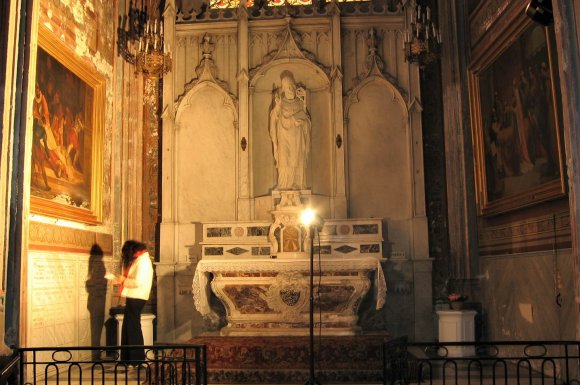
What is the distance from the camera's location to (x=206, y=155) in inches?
520

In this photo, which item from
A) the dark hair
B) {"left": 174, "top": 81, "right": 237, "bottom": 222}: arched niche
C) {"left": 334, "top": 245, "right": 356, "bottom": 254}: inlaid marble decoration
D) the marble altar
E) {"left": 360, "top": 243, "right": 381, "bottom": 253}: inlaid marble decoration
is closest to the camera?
the dark hair

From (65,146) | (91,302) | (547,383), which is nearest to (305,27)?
(65,146)

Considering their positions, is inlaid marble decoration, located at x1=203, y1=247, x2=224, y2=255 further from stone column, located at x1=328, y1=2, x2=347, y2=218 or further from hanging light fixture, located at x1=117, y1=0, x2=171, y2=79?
hanging light fixture, located at x1=117, y1=0, x2=171, y2=79

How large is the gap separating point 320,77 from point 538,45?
499 cm

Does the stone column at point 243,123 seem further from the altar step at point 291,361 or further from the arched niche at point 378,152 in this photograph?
the altar step at point 291,361

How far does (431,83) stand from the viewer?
13.2 metres

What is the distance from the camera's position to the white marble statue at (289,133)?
12.6 meters

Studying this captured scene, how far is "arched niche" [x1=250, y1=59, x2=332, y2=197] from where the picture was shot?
1312 centimetres

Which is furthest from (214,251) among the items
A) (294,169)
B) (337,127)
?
(337,127)

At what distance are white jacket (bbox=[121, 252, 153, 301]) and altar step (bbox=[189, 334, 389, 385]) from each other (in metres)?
1.27

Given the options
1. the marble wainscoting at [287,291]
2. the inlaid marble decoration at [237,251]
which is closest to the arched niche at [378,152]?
the marble wainscoting at [287,291]

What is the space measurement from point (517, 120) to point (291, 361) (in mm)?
4784

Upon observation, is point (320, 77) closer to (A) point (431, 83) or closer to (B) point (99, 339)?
(A) point (431, 83)

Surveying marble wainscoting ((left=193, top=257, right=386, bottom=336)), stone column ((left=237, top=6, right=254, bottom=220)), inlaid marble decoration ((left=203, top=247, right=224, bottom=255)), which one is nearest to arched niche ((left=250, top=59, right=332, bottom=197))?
stone column ((left=237, top=6, right=254, bottom=220))
